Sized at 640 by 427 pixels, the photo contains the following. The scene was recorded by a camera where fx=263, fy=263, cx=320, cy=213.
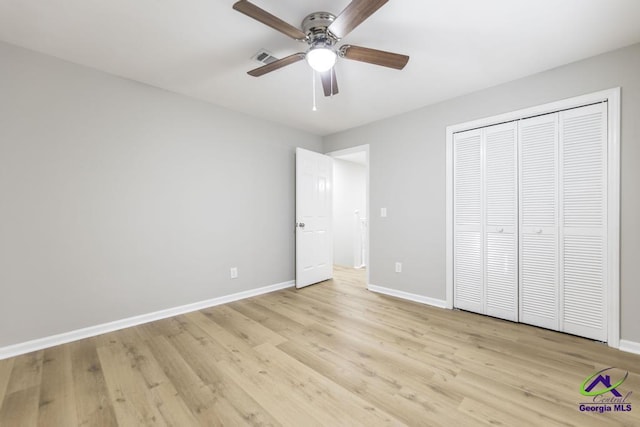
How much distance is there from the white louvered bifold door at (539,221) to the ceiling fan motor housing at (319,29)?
2156 millimetres

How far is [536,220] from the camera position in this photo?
2.55m

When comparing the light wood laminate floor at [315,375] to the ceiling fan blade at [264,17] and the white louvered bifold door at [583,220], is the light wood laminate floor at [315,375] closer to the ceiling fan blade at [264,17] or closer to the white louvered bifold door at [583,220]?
the white louvered bifold door at [583,220]

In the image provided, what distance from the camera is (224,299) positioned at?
10.8 ft

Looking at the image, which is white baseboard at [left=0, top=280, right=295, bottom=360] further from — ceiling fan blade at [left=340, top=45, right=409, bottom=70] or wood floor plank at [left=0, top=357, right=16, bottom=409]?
ceiling fan blade at [left=340, top=45, right=409, bottom=70]

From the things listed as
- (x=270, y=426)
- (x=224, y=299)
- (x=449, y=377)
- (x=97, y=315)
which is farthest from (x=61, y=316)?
(x=449, y=377)

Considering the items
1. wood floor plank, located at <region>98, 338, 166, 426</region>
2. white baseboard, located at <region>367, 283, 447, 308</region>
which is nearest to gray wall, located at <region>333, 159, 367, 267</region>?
white baseboard, located at <region>367, 283, 447, 308</region>

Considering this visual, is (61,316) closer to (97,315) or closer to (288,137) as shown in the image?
(97,315)

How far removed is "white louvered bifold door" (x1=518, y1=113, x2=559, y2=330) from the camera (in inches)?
96.8

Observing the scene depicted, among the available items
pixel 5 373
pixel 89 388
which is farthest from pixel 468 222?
pixel 5 373

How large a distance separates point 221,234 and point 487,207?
122 inches

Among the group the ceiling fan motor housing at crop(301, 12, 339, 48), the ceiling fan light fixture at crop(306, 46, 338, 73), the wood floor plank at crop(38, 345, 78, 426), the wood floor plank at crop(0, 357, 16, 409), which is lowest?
the wood floor plank at crop(38, 345, 78, 426)

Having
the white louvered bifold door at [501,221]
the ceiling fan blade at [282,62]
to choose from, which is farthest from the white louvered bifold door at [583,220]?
the ceiling fan blade at [282,62]

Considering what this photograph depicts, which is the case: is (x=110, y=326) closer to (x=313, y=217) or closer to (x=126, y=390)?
(x=126, y=390)

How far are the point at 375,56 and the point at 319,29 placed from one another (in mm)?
415
